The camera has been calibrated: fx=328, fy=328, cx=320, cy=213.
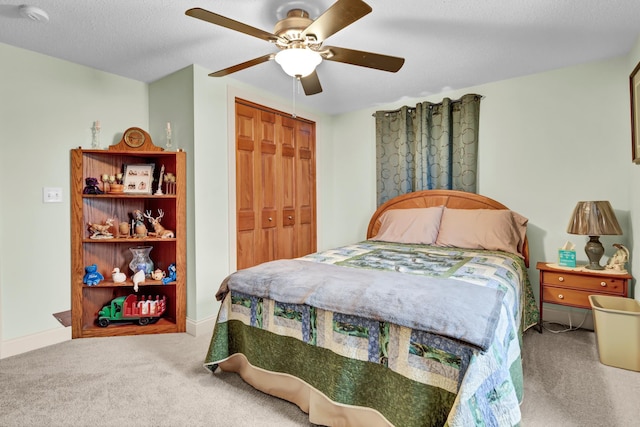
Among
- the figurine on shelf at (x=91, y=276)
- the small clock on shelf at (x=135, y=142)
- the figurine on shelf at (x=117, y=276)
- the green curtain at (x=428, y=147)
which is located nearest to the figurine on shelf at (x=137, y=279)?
the figurine on shelf at (x=117, y=276)

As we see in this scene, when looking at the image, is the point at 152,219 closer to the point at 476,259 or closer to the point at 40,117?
the point at 40,117

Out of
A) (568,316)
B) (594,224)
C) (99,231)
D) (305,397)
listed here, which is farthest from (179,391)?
(568,316)

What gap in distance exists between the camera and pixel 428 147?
354 cm

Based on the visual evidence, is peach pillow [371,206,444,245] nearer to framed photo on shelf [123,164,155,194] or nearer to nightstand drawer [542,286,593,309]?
nightstand drawer [542,286,593,309]

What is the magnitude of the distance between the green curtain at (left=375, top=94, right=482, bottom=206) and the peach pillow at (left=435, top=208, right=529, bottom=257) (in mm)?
456

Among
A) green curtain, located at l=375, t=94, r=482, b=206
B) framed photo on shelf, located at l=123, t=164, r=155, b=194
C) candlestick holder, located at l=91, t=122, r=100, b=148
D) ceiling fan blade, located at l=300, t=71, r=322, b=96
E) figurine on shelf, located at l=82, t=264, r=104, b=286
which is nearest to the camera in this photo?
ceiling fan blade, located at l=300, t=71, r=322, b=96

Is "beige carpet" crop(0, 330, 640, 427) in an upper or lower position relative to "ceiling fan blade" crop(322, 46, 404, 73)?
lower

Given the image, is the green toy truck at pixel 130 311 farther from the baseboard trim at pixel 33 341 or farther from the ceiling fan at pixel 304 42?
the ceiling fan at pixel 304 42

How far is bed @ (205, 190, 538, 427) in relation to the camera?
4.12ft

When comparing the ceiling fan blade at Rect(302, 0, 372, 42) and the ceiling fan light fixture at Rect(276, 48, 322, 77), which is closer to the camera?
the ceiling fan blade at Rect(302, 0, 372, 42)

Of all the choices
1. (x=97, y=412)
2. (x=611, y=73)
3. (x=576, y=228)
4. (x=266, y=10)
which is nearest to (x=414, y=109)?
(x=611, y=73)

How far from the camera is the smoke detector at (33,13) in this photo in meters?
1.92

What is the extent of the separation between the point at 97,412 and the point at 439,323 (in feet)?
5.90

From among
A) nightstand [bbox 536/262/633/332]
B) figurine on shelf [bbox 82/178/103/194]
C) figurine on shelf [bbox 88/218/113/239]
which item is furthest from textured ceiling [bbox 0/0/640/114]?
nightstand [bbox 536/262/633/332]
